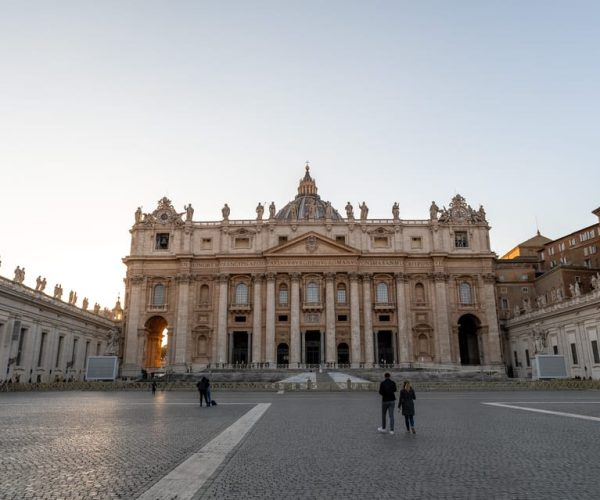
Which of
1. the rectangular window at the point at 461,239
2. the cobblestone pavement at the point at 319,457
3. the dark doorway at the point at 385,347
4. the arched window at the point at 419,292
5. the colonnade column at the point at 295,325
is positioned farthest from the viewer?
the rectangular window at the point at 461,239

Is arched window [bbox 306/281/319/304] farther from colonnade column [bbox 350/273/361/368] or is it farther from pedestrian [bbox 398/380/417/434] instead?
pedestrian [bbox 398/380/417/434]

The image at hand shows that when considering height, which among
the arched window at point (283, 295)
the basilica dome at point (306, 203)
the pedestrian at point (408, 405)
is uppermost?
the basilica dome at point (306, 203)

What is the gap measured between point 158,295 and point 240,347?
1237 cm

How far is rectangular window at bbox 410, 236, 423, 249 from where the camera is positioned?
64562 mm

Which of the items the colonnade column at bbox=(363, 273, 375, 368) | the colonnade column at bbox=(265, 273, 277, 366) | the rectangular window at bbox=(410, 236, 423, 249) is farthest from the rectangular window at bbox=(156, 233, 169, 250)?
the rectangular window at bbox=(410, 236, 423, 249)

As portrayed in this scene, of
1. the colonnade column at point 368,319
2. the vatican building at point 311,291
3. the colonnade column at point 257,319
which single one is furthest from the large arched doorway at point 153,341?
the colonnade column at point 368,319

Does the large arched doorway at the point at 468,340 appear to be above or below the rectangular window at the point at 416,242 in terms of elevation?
below

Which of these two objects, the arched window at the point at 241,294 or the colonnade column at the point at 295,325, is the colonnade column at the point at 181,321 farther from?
the colonnade column at the point at 295,325

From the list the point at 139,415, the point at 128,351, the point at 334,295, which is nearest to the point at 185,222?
the point at 128,351

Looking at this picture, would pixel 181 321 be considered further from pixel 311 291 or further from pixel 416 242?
pixel 416 242

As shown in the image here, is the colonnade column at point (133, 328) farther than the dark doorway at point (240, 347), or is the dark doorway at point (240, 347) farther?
the dark doorway at point (240, 347)

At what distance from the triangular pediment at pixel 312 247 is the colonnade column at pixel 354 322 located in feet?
10.8

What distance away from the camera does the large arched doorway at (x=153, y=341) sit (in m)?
64.1

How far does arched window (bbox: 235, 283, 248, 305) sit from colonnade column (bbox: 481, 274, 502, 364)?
29.6 metres
